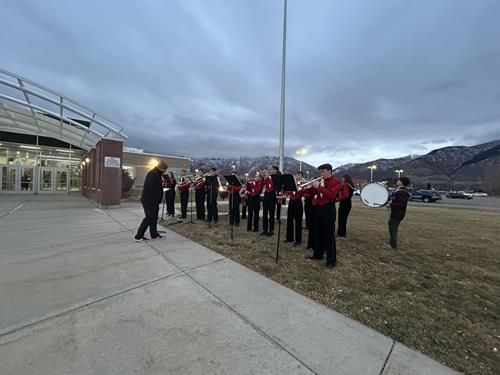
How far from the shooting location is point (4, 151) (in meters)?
22.7

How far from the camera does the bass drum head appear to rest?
849 cm

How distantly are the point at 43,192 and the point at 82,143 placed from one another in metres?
8.43

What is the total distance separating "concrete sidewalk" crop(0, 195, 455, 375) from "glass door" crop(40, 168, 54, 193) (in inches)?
1028

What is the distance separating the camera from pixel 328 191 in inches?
187

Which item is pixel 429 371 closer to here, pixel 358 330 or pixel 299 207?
pixel 358 330

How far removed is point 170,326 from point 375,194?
8453mm

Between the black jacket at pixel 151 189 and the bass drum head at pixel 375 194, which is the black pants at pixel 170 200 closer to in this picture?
the black jacket at pixel 151 189

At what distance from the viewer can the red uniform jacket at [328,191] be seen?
4.73 meters

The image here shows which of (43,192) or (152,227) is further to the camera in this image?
(43,192)

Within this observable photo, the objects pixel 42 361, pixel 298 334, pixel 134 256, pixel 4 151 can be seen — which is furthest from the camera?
pixel 4 151

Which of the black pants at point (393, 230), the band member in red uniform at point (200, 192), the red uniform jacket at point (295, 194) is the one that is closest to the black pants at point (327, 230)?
the red uniform jacket at point (295, 194)

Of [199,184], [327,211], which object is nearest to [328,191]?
[327,211]

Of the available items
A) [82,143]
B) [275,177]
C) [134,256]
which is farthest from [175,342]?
[82,143]

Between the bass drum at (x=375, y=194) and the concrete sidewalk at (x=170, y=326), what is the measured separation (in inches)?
256
